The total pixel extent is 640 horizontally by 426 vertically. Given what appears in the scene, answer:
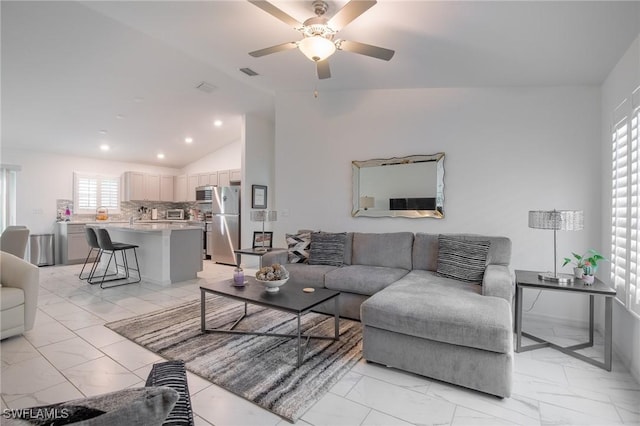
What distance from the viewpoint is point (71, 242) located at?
6.36 m

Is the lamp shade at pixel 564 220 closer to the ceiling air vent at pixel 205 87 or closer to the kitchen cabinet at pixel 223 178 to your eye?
the ceiling air vent at pixel 205 87

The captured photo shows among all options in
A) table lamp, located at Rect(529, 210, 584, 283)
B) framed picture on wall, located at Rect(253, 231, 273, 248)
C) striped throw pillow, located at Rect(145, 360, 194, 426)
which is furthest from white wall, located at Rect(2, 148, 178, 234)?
table lamp, located at Rect(529, 210, 584, 283)

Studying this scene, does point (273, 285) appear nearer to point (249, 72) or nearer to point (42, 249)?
point (249, 72)

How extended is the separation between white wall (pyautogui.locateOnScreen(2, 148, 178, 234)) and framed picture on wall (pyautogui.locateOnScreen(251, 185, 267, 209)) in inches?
153

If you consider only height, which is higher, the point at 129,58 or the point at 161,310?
the point at 129,58

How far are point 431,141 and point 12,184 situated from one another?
746 cm

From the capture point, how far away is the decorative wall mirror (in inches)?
155

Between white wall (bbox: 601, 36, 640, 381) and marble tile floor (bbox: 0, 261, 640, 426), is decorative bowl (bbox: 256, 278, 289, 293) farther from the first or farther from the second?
white wall (bbox: 601, 36, 640, 381)

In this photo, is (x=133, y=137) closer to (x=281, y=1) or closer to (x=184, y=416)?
(x=281, y=1)

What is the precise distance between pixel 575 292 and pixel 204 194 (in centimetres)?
677

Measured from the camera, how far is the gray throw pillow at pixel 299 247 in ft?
13.2

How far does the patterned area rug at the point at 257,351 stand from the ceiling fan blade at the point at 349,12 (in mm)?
2476

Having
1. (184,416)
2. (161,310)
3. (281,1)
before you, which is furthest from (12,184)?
(184,416)

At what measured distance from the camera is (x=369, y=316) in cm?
242
